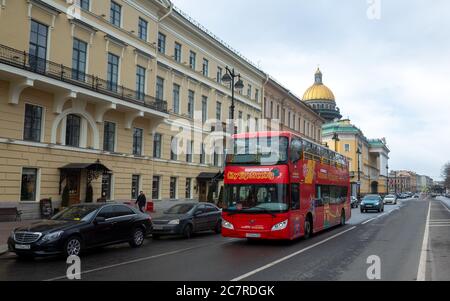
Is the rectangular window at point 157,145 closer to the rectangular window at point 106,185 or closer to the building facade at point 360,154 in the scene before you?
the rectangular window at point 106,185

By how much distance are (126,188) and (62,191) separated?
17.5 ft

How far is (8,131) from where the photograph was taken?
20641mm

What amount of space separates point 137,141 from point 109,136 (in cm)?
304

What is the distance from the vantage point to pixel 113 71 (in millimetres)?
27531

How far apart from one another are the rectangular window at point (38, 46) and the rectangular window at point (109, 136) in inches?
240

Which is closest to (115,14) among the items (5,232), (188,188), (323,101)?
(188,188)

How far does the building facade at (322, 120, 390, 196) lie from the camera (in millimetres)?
107619

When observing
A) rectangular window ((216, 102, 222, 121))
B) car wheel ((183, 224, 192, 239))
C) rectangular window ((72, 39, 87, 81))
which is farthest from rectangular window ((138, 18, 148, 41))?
car wheel ((183, 224, 192, 239))

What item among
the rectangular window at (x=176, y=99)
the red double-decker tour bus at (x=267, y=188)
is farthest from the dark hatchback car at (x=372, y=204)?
the red double-decker tour bus at (x=267, y=188)

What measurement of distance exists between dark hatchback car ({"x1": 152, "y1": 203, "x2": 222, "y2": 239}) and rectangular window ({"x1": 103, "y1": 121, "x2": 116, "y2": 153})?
33.4ft

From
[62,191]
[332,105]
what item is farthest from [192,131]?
[332,105]

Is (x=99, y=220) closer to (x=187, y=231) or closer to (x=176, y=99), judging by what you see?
(x=187, y=231)
